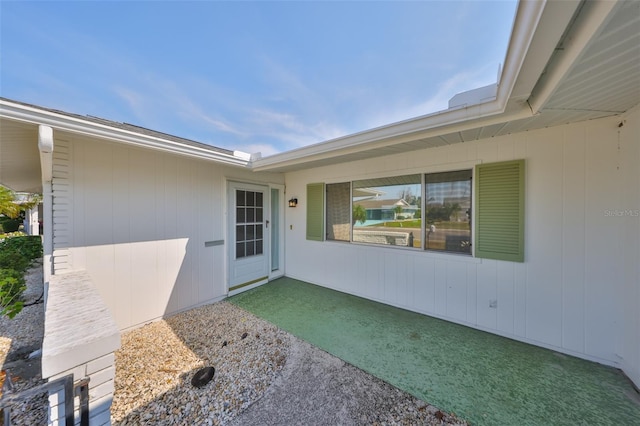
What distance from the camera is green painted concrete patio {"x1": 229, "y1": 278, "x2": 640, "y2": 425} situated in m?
1.86

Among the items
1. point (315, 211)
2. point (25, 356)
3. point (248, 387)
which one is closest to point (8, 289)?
point (25, 356)

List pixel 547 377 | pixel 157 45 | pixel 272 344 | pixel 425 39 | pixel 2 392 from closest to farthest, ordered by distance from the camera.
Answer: pixel 2 392 → pixel 547 377 → pixel 272 344 → pixel 425 39 → pixel 157 45

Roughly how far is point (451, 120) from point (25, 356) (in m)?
5.36

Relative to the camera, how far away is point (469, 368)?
92.0 inches

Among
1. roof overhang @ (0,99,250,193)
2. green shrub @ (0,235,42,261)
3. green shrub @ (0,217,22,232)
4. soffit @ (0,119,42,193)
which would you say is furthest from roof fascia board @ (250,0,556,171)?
green shrub @ (0,217,22,232)

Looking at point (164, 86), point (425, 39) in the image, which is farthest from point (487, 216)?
point (164, 86)

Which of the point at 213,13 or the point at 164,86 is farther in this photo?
the point at 164,86

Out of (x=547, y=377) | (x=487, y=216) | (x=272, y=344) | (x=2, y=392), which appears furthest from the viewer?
(x=487, y=216)

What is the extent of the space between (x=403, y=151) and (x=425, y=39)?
2122 millimetres

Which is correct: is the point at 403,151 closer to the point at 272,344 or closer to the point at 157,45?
the point at 272,344

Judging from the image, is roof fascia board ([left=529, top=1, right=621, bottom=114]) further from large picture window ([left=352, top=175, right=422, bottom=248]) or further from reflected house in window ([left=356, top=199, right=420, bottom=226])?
reflected house in window ([left=356, top=199, right=420, bottom=226])

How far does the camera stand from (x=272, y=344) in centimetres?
276

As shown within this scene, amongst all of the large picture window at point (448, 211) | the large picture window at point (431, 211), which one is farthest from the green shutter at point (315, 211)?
the large picture window at point (448, 211)

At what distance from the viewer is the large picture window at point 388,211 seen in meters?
3.62
